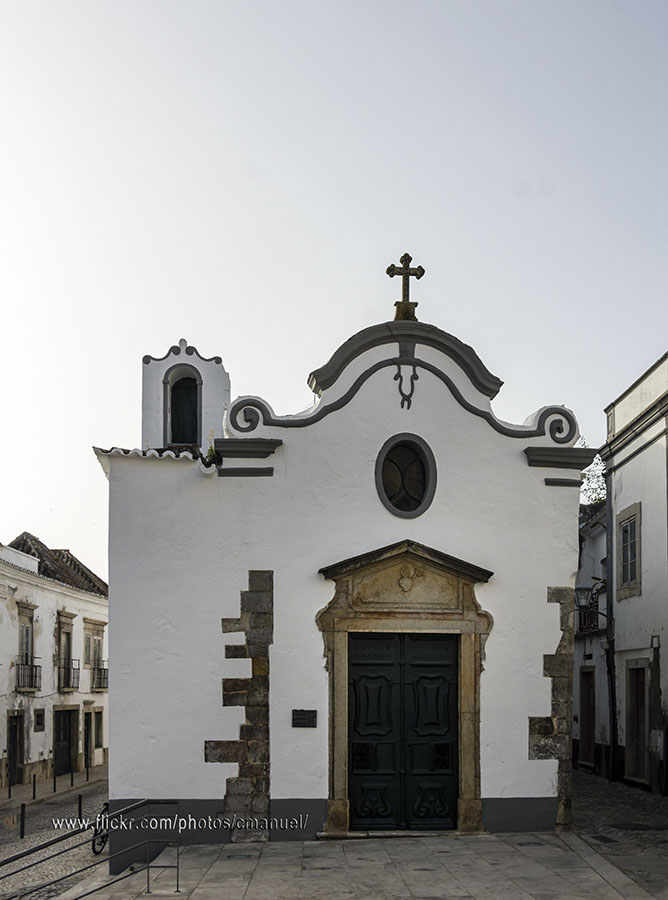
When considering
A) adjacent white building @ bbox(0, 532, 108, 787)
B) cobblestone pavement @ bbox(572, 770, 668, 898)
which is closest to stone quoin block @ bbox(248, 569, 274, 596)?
cobblestone pavement @ bbox(572, 770, 668, 898)

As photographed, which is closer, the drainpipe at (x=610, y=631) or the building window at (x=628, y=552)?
the building window at (x=628, y=552)

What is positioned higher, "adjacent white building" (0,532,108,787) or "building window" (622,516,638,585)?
"building window" (622,516,638,585)

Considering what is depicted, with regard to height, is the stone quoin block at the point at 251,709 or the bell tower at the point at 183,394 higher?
the bell tower at the point at 183,394

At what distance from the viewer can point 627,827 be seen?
13312mm

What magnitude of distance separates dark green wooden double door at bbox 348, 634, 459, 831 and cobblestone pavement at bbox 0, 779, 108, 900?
3.19m

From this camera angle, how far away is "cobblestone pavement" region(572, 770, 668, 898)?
1047 cm

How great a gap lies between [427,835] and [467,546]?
3.35 m

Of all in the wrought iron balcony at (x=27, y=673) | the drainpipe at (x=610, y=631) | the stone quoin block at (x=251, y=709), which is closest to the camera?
the stone quoin block at (x=251, y=709)

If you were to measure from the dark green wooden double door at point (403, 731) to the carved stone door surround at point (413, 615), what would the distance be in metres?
0.14

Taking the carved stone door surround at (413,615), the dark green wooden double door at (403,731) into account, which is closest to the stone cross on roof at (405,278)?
the carved stone door surround at (413,615)

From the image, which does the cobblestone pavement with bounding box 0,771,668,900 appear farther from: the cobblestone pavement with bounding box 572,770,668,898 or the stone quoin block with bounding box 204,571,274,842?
the stone quoin block with bounding box 204,571,274,842

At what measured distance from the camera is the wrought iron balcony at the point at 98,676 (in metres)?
32.9

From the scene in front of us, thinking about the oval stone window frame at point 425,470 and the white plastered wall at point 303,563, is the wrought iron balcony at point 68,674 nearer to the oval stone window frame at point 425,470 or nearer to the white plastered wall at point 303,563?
the white plastered wall at point 303,563

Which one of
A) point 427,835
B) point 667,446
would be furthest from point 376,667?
point 667,446
